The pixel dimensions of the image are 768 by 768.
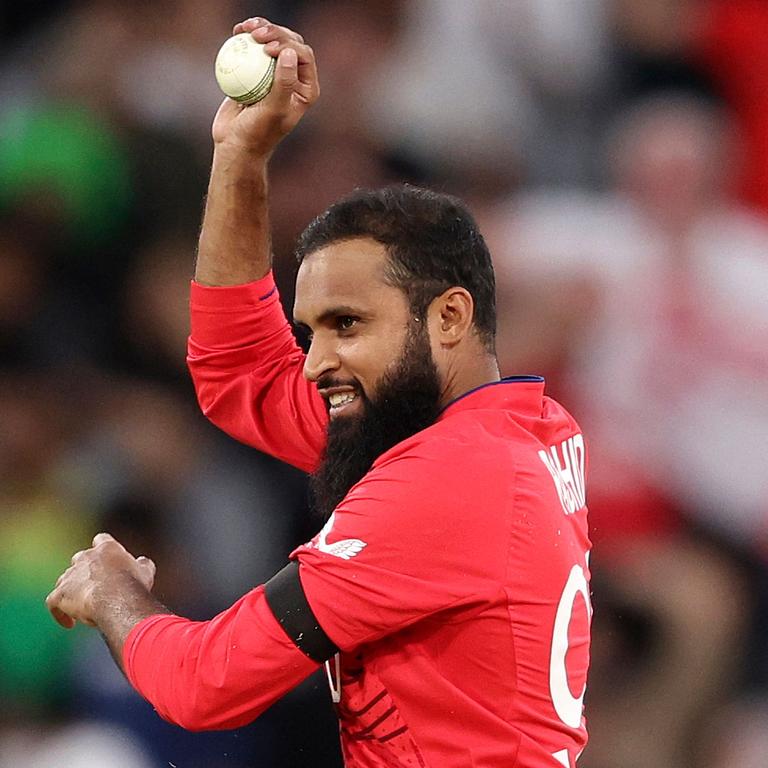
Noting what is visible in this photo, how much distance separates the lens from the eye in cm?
274

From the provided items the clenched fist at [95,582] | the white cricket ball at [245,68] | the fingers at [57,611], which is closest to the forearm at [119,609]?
the clenched fist at [95,582]

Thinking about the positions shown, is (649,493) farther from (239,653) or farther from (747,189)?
(239,653)

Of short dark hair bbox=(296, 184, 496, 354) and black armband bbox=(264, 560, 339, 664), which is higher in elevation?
short dark hair bbox=(296, 184, 496, 354)

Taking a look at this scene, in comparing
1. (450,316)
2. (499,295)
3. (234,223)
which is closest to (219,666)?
(450,316)

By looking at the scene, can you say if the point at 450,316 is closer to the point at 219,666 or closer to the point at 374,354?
the point at 374,354

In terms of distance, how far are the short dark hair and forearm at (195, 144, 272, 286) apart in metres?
0.31

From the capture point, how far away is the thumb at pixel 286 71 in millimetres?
2963

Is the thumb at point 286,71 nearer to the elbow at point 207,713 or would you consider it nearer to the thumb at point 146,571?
the thumb at point 146,571

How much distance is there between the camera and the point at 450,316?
2.78m

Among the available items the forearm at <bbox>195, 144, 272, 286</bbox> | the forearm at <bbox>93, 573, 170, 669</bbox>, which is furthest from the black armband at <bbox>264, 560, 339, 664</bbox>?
the forearm at <bbox>195, 144, 272, 286</bbox>

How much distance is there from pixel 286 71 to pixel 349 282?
1.79 ft

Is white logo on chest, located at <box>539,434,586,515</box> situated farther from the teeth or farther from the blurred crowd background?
the blurred crowd background

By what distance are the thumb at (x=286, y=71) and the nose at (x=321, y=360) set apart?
0.58 metres

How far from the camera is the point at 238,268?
3221 millimetres
